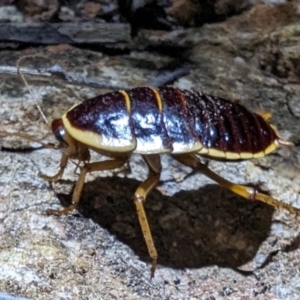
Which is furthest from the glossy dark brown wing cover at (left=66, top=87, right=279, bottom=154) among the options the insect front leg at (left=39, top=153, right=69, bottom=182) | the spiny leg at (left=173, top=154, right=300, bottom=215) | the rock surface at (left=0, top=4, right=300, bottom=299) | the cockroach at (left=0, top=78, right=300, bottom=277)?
the rock surface at (left=0, top=4, right=300, bottom=299)

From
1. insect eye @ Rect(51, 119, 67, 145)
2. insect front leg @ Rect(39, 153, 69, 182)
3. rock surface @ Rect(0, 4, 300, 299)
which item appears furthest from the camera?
insect front leg @ Rect(39, 153, 69, 182)

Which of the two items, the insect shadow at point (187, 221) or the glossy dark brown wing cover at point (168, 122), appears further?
the insect shadow at point (187, 221)

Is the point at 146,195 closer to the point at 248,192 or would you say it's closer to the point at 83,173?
the point at 83,173

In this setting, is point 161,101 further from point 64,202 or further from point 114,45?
point 114,45

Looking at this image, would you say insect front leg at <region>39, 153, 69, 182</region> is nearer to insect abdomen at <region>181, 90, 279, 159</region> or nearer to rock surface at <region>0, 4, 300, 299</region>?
rock surface at <region>0, 4, 300, 299</region>

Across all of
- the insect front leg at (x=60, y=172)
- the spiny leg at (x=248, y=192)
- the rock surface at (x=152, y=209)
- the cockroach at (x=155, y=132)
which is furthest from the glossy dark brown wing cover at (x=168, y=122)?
the rock surface at (x=152, y=209)

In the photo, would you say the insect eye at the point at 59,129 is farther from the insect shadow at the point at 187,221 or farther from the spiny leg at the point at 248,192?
the spiny leg at the point at 248,192

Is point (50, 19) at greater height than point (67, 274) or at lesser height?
greater

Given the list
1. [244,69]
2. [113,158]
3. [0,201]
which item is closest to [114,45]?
[244,69]

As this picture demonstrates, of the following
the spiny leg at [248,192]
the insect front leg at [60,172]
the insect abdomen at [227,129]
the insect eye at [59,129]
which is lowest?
the insect front leg at [60,172]
